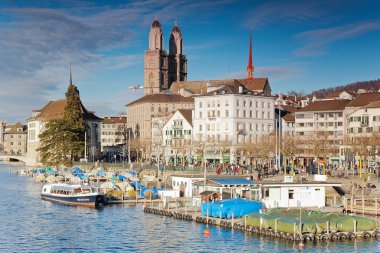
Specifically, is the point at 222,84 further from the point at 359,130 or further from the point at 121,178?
the point at 121,178

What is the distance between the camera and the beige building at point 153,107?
6540 inches

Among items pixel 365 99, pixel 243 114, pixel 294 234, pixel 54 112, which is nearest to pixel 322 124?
pixel 365 99

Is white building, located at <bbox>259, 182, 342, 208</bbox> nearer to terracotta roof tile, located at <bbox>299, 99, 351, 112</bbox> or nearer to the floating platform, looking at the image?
the floating platform

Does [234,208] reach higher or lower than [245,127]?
lower

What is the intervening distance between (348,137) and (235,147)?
64.4ft

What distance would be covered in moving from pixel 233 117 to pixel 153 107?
4671 centimetres

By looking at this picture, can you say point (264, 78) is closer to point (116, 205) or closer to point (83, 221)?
point (116, 205)

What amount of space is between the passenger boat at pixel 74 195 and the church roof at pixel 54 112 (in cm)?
9576

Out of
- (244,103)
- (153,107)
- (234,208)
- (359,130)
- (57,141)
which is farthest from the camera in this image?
(153,107)

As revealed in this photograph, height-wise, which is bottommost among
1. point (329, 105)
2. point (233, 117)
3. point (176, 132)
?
point (176, 132)

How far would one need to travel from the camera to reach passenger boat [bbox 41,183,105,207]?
7194 centimetres

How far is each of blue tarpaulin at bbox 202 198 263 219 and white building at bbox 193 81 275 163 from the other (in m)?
63.9

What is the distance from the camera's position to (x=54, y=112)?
18400cm

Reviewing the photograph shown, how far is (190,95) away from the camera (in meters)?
176
